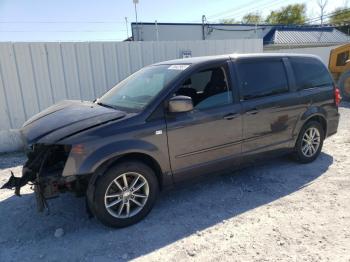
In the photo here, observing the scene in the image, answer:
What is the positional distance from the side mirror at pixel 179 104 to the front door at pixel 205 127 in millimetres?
105

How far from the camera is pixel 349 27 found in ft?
122

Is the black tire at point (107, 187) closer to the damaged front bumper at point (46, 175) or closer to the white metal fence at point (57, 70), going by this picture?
the damaged front bumper at point (46, 175)

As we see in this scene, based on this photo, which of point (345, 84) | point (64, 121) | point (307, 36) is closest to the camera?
point (64, 121)

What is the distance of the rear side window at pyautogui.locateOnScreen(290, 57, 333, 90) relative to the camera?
486 cm

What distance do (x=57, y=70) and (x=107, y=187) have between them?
4.56 meters

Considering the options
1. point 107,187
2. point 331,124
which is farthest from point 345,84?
point 107,187

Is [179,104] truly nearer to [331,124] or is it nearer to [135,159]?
[135,159]

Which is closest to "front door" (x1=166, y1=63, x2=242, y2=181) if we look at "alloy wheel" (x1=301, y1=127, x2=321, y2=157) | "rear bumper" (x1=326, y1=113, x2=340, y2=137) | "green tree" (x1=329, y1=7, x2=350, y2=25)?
"alloy wheel" (x1=301, y1=127, x2=321, y2=157)

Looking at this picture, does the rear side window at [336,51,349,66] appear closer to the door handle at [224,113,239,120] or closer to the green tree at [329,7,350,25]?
the door handle at [224,113,239,120]

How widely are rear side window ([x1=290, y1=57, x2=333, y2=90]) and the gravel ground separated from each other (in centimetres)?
145

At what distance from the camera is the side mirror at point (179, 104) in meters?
3.52

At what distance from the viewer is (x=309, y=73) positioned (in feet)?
16.5

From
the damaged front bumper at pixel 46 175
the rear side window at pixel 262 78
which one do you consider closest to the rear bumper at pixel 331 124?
the rear side window at pixel 262 78

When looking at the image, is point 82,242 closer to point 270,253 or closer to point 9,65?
point 270,253
